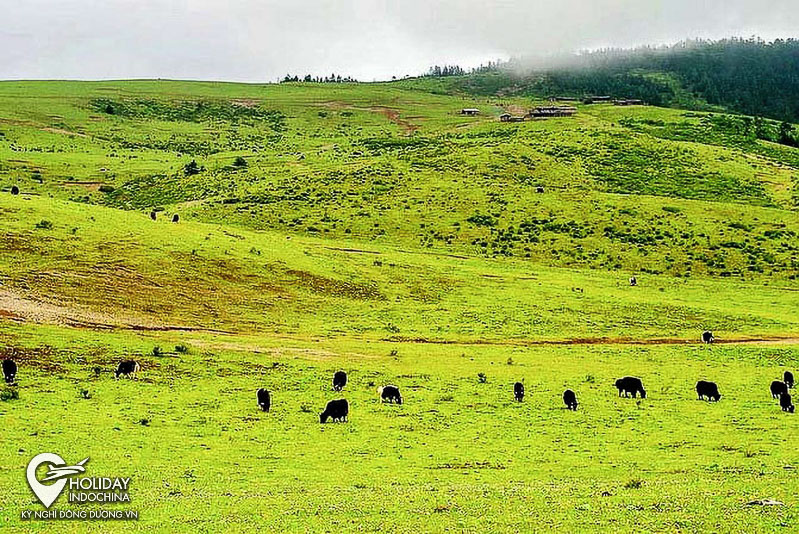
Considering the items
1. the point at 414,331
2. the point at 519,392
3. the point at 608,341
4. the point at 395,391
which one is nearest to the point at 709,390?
the point at 519,392

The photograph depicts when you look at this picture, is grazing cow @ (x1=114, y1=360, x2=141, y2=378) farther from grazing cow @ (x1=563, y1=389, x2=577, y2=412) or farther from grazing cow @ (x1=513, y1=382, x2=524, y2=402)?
grazing cow @ (x1=563, y1=389, x2=577, y2=412)

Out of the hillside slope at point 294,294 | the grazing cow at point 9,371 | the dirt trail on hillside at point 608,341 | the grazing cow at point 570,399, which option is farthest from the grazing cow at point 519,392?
the grazing cow at point 9,371

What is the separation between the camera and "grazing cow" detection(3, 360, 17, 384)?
86.9ft

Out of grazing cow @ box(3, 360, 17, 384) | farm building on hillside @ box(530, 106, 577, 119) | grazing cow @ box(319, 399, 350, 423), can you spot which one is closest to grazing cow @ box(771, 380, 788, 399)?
grazing cow @ box(319, 399, 350, 423)

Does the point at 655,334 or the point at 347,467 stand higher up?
the point at 347,467

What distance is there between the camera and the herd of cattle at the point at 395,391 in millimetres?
24944

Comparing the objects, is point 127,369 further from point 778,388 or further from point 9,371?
point 778,388

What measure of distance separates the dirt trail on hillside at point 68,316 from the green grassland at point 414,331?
0.53ft

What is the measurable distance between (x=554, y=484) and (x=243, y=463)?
760 cm

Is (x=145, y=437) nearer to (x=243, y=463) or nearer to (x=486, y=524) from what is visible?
(x=243, y=463)

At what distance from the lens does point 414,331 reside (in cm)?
4203

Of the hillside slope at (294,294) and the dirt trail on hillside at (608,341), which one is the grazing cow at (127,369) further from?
the dirt trail on hillside at (608,341)

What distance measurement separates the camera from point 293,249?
5475 cm

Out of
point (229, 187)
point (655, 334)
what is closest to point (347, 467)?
point (655, 334)
